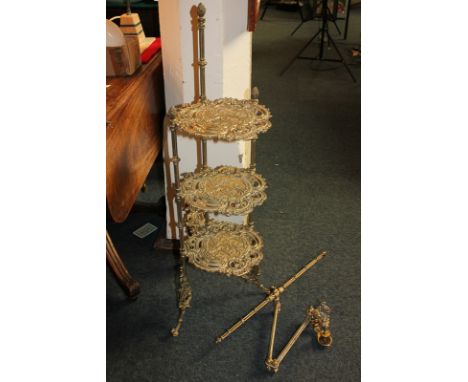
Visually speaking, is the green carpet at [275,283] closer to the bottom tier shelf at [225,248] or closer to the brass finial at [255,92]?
the bottom tier shelf at [225,248]

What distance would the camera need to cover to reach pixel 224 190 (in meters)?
1.53

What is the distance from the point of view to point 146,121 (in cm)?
186

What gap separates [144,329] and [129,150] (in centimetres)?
63

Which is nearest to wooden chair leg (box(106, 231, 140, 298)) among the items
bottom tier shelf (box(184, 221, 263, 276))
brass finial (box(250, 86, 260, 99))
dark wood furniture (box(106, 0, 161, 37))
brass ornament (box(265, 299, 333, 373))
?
bottom tier shelf (box(184, 221, 263, 276))

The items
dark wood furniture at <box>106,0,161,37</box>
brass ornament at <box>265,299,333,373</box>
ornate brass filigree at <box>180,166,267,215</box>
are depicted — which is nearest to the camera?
ornate brass filigree at <box>180,166,267,215</box>

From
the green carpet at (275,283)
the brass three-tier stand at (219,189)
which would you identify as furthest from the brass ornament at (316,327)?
the brass three-tier stand at (219,189)

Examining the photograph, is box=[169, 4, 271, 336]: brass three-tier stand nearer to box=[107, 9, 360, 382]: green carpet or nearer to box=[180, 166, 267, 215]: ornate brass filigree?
box=[180, 166, 267, 215]: ornate brass filigree

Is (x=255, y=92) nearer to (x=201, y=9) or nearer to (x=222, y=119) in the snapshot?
(x=222, y=119)

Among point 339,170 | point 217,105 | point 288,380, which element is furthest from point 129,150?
point 339,170

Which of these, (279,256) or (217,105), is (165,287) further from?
(217,105)

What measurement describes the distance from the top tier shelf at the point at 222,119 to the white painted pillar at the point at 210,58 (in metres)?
0.23

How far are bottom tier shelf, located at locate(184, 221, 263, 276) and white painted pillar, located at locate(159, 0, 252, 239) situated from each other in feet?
0.99

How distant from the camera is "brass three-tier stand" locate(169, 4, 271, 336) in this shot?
1.39 meters

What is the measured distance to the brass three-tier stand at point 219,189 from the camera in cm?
139
